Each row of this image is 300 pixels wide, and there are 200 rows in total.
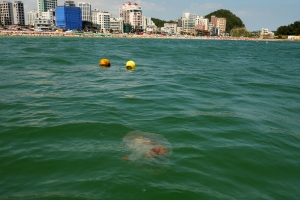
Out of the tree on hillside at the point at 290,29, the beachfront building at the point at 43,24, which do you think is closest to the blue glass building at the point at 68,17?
the beachfront building at the point at 43,24

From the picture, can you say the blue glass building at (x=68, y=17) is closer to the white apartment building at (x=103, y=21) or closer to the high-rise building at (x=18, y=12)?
the white apartment building at (x=103, y=21)

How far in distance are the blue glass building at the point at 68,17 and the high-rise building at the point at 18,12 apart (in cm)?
4971

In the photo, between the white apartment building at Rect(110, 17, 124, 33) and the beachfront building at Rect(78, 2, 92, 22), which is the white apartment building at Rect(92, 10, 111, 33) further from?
the beachfront building at Rect(78, 2, 92, 22)

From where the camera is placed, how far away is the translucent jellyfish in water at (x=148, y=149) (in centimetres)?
600

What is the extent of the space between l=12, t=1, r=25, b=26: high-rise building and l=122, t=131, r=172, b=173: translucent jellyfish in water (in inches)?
7888

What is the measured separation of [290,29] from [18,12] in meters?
179

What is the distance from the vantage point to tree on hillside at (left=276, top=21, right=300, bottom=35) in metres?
143

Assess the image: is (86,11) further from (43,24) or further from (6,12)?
(6,12)

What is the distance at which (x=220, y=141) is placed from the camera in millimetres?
7410

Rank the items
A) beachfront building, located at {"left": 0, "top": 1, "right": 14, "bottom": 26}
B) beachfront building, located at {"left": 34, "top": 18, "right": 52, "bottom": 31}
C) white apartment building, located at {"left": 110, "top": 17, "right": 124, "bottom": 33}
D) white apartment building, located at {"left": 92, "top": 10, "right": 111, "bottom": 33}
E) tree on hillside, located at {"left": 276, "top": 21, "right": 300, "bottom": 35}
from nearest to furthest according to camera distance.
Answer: beachfront building, located at {"left": 34, "top": 18, "right": 52, "bottom": 31} → tree on hillside, located at {"left": 276, "top": 21, "right": 300, "bottom": 35} → white apartment building, located at {"left": 110, "top": 17, "right": 124, "bottom": 33} → beachfront building, located at {"left": 0, "top": 1, "right": 14, "bottom": 26} → white apartment building, located at {"left": 92, "top": 10, "right": 111, "bottom": 33}

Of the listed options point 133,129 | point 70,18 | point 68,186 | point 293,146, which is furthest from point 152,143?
point 70,18

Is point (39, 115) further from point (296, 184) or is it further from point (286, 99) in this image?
point (286, 99)

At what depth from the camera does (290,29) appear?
148 m

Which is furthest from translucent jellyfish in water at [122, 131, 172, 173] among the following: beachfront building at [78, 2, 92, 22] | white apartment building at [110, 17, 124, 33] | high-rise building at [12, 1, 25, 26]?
high-rise building at [12, 1, 25, 26]
